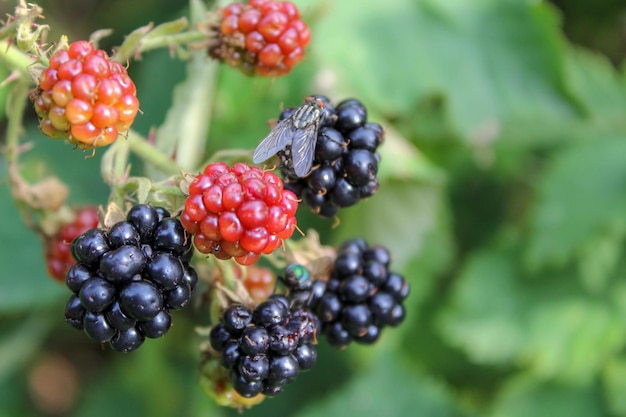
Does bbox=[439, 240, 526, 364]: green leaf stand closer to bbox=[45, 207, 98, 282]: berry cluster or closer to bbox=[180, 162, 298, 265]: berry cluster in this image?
bbox=[45, 207, 98, 282]: berry cluster

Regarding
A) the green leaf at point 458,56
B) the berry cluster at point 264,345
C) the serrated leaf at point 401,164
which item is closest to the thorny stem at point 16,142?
the berry cluster at point 264,345

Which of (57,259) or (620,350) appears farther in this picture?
(620,350)

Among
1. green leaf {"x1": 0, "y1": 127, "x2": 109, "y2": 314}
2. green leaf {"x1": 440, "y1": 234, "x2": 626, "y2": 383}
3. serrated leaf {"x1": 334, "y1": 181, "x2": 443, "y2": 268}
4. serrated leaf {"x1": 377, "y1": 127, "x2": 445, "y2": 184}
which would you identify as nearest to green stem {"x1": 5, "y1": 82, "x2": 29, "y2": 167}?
green leaf {"x1": 0, "y1": 127, "x2": 109, "y2": 314}

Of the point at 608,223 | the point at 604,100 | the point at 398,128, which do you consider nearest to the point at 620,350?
the point at 608,223

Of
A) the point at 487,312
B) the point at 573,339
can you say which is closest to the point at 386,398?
the point at 487,312

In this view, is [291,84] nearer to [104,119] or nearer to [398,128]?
[398,128]

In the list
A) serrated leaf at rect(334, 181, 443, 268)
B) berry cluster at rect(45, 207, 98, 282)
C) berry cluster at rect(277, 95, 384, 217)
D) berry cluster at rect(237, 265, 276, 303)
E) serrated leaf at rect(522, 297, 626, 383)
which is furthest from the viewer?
serrated leaf at rect(522, 297, 626, 383)

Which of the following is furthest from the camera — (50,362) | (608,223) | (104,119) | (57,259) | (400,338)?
(50,362)
